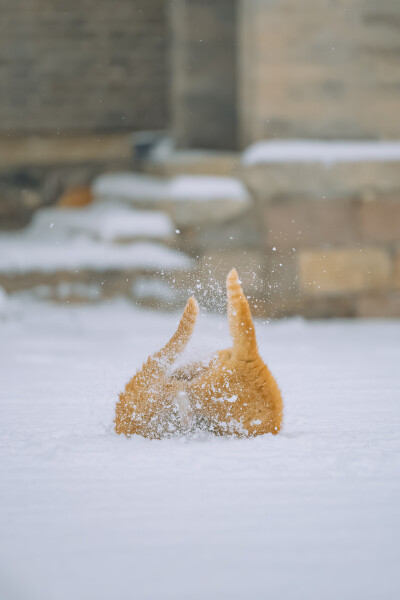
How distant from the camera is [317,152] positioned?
15.8ft

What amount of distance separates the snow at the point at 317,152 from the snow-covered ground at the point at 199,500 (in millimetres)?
1776

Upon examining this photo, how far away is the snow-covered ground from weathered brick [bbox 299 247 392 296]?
150cm

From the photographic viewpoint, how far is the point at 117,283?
5.01 meters

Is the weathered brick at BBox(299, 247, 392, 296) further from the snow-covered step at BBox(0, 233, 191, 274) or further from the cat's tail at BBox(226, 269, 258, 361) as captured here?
the cat's tail at BBox(226, 269, 258, 361)

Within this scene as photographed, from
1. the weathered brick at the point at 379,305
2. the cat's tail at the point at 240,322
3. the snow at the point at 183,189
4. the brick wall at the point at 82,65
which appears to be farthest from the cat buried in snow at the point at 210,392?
the brick wall at the point at 82,65

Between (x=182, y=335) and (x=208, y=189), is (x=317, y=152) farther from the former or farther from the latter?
(x=182, y=335)

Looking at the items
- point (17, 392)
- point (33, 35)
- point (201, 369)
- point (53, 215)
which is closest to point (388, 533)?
point (201, 369)

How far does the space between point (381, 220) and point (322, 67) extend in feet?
3.27

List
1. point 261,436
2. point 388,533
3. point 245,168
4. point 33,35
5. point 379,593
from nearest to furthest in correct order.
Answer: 1. point 379,593
2. point 388,533
3. point 261,436
4. point 245,168
5. point 33,35

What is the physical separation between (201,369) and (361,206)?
9.08 ft

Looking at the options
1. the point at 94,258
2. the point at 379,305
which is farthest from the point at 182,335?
the point at 379,305

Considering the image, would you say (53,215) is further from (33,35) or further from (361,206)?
(361,206)

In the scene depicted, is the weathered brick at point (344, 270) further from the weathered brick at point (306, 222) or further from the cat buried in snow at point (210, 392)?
the cat buried in snow at point (210, 392)

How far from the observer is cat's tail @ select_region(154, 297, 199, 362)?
2422 mm
